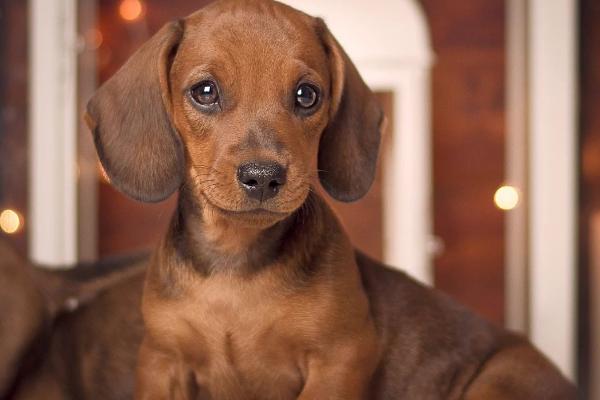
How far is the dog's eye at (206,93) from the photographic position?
4.09 ft

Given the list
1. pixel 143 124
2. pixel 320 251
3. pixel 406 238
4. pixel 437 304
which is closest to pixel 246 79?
pixel 143 124

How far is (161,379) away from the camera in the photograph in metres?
1.34

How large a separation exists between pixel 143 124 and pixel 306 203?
0.94 feet

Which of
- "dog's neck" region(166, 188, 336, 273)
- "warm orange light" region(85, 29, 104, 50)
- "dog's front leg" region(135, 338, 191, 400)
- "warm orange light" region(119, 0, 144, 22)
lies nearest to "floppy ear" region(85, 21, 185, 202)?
"dog's neck" region(166, 188, 336, 273)

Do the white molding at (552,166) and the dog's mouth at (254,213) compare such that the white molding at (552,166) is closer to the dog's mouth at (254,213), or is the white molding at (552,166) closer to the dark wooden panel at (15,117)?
the dog's mouth at (254,213)

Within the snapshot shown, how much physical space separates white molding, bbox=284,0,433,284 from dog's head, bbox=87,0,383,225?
2.94ft

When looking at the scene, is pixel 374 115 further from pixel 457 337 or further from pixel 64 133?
pixel 64 133

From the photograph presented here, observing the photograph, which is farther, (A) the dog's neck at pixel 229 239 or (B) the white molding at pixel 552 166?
(B) the white molding at pixel 552 166

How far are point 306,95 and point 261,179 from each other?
0.19 meters

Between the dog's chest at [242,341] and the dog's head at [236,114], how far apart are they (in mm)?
164

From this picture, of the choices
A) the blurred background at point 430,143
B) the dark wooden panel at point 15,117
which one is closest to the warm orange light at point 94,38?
the blurred background at point 430,143

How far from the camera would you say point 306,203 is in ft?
4.56

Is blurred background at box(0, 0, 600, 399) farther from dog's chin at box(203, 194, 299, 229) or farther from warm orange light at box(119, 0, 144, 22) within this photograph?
dog's chin at box(203, 194, 299, 229)

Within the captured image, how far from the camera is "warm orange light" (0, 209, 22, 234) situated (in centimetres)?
229
